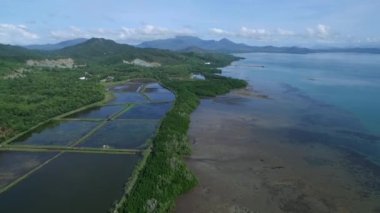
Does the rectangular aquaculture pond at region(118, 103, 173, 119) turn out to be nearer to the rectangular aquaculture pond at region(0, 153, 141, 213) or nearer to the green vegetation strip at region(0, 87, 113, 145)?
the green vegetation strip at region(0, 87, 113, 145)

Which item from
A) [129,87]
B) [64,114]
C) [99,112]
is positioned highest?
[64,114]

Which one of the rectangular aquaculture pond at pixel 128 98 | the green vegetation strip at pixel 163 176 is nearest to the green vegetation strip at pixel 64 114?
the rectangular aquaculture pond at pixel 128 98

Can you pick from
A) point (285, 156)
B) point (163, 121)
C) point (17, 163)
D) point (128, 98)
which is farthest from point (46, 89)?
point (285, 156)

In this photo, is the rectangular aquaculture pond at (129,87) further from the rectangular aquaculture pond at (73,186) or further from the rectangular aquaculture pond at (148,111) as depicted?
the rectangular aquaculture pond at (73,186)

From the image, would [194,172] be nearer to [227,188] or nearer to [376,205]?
[227,188]

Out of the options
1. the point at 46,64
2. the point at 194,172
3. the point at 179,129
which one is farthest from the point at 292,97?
the point at 46,64

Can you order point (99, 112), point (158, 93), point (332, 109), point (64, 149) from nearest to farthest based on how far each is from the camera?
point (64, 149), point (99, 112), point (332, 109), point (158, 93)

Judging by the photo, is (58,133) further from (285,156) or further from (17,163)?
(285,156)
